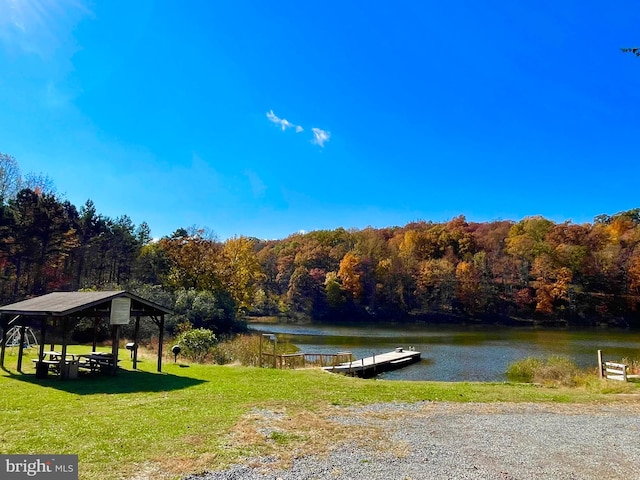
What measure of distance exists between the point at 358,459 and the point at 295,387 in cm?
652

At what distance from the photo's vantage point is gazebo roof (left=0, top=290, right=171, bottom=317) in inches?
507

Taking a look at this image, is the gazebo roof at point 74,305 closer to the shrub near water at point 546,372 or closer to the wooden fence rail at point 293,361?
the wooden fence rail at point 293,361

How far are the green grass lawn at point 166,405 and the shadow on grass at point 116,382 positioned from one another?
27mm

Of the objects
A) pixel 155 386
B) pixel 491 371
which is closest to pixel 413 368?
pixel 491 371

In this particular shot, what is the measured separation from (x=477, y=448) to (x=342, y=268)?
63164 millimetres

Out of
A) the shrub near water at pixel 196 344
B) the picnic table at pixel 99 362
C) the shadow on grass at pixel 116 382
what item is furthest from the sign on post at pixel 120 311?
the shrub near water at pixel 196 344

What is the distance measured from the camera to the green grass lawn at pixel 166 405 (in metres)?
6.00

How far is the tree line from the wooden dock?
13150 millimetres

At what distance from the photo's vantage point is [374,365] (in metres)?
22.9

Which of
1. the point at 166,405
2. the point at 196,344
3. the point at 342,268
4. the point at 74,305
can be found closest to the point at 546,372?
the point at 166,405

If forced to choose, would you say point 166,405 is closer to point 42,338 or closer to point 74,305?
point 74,305

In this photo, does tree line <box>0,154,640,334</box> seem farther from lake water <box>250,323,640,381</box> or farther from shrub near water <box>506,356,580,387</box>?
shrub near water <box>506,356,580,387</box>

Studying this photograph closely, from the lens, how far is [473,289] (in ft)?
216

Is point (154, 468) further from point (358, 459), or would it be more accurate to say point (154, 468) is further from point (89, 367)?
point (89, 367)
